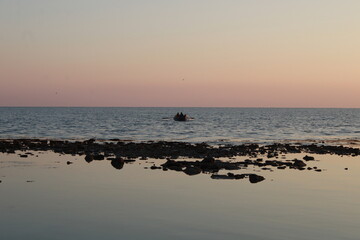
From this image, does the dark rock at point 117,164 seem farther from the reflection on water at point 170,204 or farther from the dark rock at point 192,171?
the dark rock at point 192,171

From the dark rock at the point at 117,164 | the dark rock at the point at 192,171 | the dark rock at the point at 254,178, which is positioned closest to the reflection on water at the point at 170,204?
the dark rock at the point at 192,171

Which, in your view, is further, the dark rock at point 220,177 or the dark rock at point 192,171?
the dark rock at point 192,171

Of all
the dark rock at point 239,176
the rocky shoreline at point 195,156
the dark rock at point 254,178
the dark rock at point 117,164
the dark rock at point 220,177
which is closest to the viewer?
the dark rock at point 254,178

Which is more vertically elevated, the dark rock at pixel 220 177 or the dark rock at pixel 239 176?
the dark rock at pixel 239 176

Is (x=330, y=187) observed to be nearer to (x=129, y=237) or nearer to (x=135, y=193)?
(x=135, y=193)

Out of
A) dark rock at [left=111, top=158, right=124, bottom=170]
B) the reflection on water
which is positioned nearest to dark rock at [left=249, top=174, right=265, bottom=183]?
the reflection on water

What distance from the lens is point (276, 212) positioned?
1836 cm

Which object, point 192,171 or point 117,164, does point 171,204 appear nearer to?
point 192,171

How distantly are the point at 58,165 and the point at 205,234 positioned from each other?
18996 mm

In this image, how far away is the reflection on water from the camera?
50.6ft

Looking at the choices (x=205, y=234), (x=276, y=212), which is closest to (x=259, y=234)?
(x=205, y=234)

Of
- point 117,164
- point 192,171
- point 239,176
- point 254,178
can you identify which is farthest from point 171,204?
point 117,164

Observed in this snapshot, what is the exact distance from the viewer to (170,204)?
19.6 m

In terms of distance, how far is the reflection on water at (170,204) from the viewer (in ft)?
50.6
